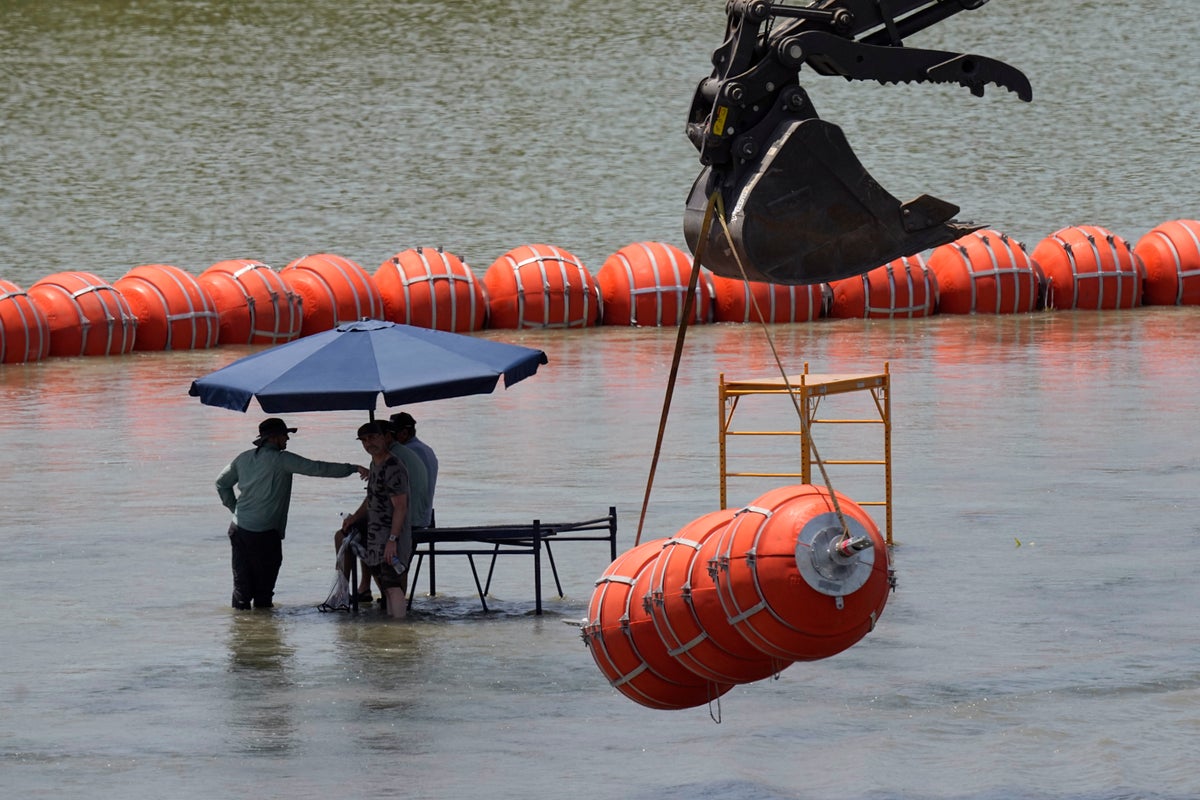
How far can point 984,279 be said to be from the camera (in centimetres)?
3700

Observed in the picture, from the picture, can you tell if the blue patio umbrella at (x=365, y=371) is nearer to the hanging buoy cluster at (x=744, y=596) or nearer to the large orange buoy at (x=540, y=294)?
the hanging buoy cluster at (x=744, y=596)

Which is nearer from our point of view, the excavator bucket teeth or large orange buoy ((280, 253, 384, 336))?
the excavator bucket teeth

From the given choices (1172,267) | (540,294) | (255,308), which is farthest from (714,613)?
(1172,267)

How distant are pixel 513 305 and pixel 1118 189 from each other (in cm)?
2730

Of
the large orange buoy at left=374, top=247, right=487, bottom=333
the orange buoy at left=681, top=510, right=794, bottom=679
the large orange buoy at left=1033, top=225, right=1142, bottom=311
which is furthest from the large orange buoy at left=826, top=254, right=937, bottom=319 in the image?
the orange buoy at left=681, top=510, right=794, bottom=679

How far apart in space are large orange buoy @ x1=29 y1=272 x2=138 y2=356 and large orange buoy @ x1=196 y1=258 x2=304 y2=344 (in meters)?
1.61

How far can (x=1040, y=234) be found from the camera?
54.9m

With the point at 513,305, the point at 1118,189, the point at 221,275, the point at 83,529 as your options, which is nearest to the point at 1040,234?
the point at 1118,189

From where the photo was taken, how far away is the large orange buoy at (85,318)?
107 feet

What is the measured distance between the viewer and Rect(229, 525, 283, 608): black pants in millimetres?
14555

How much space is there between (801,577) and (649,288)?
1062 inches

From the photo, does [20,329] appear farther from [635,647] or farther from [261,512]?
[635,647]

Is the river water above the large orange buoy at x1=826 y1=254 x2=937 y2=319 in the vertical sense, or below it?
below

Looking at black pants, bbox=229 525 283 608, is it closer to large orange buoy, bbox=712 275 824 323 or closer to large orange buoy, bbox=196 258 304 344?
large orange buoy, bbox=196 258 304 344
